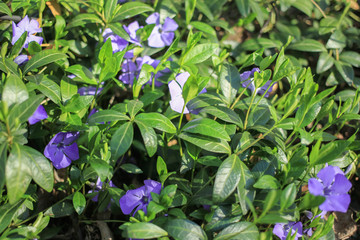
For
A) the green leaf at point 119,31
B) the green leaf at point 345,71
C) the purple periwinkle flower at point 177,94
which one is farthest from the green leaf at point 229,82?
the green leaf at point 345,71

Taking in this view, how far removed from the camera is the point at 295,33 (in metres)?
2.07

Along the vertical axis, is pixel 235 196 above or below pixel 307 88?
Result: below

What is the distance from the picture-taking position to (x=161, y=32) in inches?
71.3

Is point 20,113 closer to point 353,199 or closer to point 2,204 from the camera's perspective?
point 2,204

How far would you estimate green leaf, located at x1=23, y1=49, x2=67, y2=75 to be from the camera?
1269mm

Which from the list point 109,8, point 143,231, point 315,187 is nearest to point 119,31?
point 109,8

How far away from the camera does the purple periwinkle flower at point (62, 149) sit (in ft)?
4.17

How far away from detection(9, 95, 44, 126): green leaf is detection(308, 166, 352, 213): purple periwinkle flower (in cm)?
82

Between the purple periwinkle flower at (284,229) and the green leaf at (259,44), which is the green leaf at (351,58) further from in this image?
the purple periwinkle flower at (284,229)

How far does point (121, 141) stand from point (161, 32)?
2.82 feet

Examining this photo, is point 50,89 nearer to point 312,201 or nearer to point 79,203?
point 79,203

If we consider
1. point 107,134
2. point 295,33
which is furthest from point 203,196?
point 295,33

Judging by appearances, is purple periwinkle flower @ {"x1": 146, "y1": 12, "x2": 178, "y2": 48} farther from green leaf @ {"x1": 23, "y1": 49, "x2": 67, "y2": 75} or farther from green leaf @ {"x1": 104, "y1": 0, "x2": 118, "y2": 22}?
green leaf @ {"x1": 23, "y1": 49, "x2": 67, "y2": 75}

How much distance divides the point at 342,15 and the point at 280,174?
1.24m
